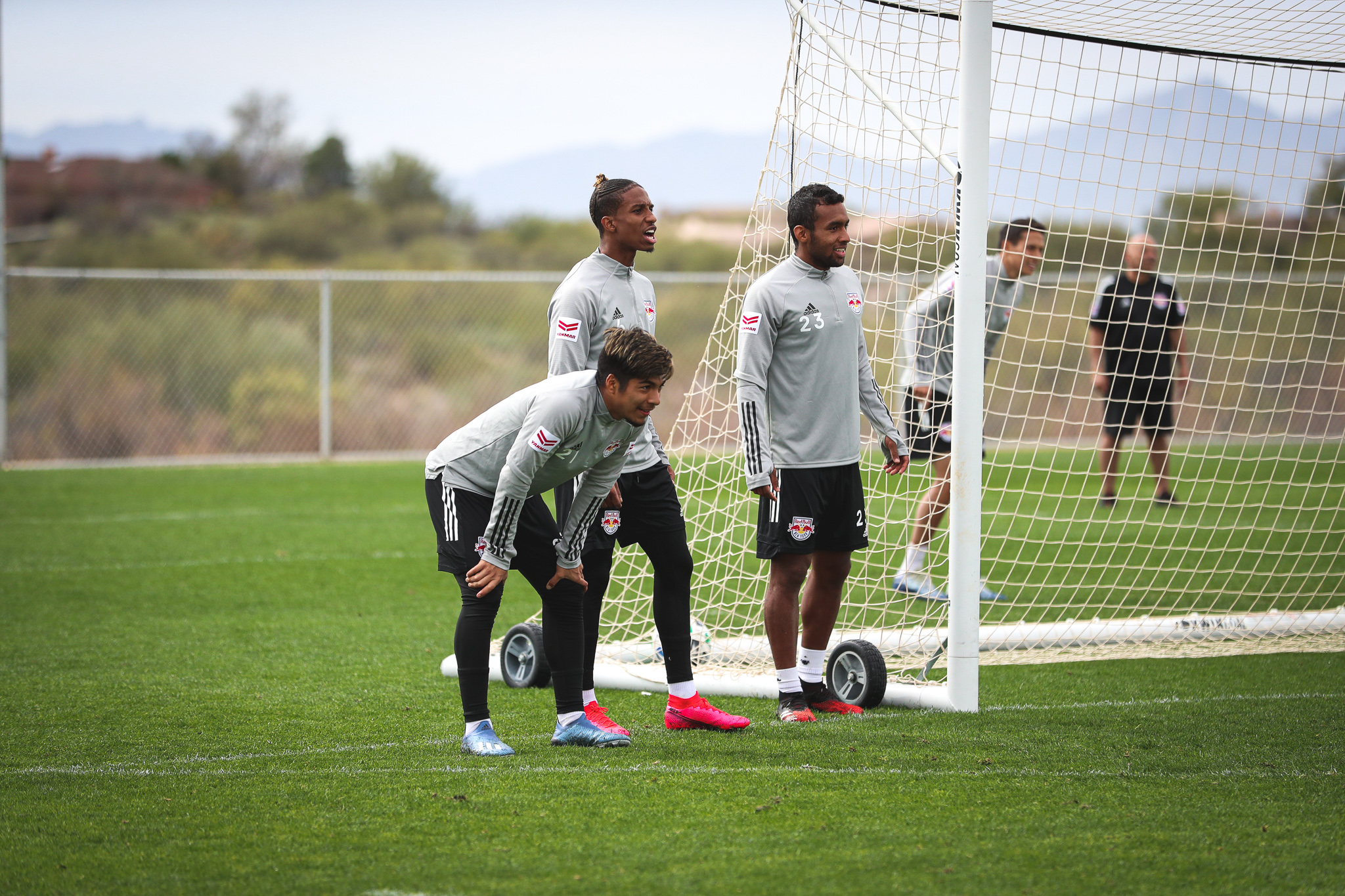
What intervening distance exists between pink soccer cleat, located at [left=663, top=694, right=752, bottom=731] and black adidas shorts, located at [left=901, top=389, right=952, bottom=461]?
1.75 meters

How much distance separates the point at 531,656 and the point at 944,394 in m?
3.21

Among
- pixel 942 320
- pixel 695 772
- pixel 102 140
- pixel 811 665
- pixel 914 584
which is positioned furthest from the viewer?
pixel 102 140

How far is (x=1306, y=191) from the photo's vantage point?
7.38 m

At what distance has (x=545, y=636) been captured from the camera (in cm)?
397

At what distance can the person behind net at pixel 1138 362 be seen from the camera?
25.2 ft

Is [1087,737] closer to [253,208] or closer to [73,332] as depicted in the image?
[73,332]

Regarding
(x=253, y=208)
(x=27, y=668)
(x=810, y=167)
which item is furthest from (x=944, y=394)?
(x=253, y=208)

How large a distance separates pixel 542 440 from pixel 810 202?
153 centimetres

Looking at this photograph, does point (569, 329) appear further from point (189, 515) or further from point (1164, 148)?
point (189, 515)

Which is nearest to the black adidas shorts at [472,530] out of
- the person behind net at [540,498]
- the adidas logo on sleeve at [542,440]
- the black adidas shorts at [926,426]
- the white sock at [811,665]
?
the person behind net at [540,498]

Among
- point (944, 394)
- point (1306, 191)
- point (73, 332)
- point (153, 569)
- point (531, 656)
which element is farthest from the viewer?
point (73, 332)

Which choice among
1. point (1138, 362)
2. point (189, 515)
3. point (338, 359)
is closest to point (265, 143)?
point (338, 359)

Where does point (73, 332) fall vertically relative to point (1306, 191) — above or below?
below

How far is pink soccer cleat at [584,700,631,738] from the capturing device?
3.98 meters
